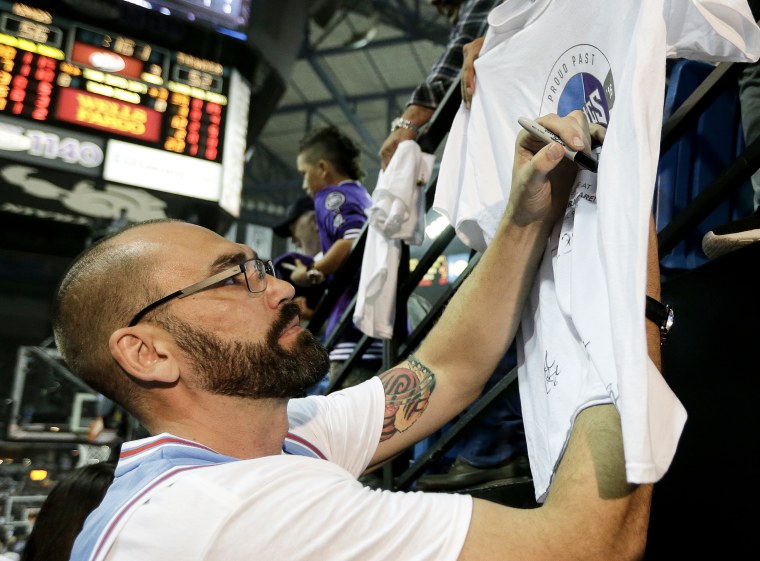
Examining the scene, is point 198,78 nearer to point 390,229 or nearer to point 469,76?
point 390,229

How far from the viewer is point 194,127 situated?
5.87 m

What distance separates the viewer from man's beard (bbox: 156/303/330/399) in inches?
46.3

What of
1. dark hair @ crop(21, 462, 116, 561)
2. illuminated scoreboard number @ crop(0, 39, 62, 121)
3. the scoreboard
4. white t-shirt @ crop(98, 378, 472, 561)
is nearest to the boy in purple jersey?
dark hair @ crop(21, 462, 116, 561)

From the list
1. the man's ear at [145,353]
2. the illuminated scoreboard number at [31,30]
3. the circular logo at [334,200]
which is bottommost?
the man's ear at [145,353]

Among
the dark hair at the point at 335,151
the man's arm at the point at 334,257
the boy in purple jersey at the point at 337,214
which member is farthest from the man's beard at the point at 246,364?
the dark hair at the point at 335,151

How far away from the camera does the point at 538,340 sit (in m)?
1.14

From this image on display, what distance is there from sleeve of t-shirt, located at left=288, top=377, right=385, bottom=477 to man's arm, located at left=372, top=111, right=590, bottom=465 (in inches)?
1.1

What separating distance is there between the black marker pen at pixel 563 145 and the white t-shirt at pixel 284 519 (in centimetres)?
53

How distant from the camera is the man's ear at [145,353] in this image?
1165 millimetres

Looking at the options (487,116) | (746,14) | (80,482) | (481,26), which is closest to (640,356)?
(746,14)

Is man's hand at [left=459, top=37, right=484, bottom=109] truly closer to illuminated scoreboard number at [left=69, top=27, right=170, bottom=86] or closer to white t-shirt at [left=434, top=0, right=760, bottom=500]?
white t-shirt at [left=434, top=0, right=760, bottom=500]

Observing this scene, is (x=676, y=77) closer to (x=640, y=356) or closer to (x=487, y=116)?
(x=487, y=116)

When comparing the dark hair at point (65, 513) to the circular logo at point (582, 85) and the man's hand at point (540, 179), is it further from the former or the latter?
the circular logo at point (582, 85)

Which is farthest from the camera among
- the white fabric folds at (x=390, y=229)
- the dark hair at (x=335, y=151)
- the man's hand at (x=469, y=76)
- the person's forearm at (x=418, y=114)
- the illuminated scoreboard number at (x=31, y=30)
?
the illuminated scoreboard number at (x=31, y=30)
